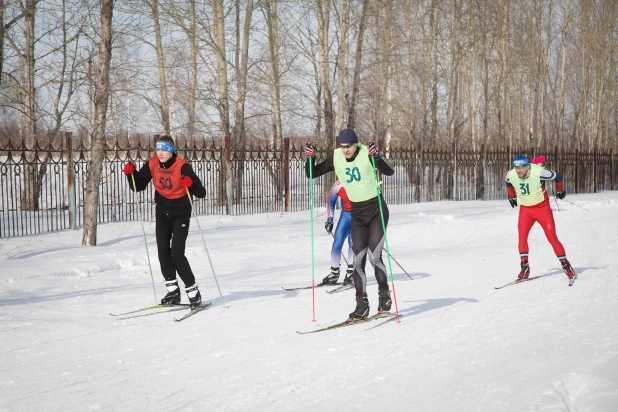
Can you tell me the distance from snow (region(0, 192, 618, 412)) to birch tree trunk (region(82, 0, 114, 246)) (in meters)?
0.72

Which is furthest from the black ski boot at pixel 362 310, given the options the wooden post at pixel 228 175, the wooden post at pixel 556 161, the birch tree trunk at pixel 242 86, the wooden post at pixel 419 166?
the wooden post at pixel 556 161

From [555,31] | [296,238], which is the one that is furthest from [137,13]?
[555,31]

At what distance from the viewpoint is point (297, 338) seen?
6.20 meters

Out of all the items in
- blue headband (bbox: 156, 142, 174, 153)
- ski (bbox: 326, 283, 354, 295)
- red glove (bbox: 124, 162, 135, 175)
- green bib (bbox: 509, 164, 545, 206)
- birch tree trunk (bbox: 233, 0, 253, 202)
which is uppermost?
birch tree trunk (bbox: 233, 0, 253, 202)

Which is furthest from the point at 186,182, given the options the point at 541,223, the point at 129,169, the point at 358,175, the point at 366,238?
the point at 541,223

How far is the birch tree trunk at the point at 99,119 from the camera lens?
458 inches

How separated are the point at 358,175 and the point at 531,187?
378cm

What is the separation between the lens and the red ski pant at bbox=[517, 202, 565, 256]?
9.46 m

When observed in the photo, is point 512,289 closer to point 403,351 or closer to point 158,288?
point 403,351

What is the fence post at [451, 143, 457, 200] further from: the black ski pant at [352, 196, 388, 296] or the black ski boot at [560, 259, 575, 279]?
the black ski pant at [352, 196, 388, 296]

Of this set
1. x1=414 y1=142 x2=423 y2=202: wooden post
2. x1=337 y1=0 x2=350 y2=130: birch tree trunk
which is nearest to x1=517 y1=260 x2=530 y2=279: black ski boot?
x1=337 y1=0 x2=350 y2=130: birch tree trunk

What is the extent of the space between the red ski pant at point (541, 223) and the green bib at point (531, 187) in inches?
4.2

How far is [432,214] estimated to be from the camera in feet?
63.3

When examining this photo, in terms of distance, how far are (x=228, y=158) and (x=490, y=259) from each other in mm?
8715
